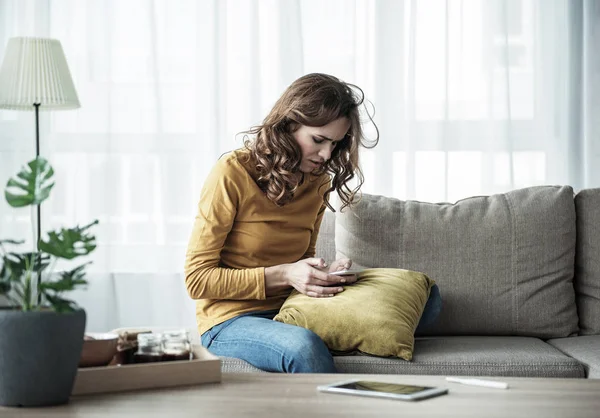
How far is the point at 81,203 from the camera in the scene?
10.9 feet

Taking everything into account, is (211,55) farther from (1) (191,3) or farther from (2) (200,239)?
(2) (200,239)

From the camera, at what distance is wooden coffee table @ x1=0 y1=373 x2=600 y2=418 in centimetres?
126

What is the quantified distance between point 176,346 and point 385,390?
41 cm

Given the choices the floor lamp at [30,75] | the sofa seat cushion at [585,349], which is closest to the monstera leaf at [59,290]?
the sofa seat cushion at [585,349]

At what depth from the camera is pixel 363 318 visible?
2.15m

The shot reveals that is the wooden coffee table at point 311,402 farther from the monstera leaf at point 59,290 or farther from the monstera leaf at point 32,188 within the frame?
the monstera leaf at point 32,188

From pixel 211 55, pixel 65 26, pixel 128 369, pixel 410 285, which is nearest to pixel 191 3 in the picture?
pixel 211 55

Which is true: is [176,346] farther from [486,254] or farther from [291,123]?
[486,254]

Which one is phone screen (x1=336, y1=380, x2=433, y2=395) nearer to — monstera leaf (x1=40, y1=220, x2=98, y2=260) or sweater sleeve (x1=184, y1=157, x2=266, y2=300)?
monstera leaf (x1=40, y1=220, x2=98, y2=260)

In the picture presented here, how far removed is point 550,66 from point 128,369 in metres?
2.37

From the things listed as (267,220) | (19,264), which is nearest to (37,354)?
(19,264)

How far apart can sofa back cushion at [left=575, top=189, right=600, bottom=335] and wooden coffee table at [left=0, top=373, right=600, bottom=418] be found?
1.11 metres

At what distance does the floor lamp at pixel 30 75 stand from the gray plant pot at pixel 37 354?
1.62 meters

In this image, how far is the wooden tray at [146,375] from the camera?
1396 mm
